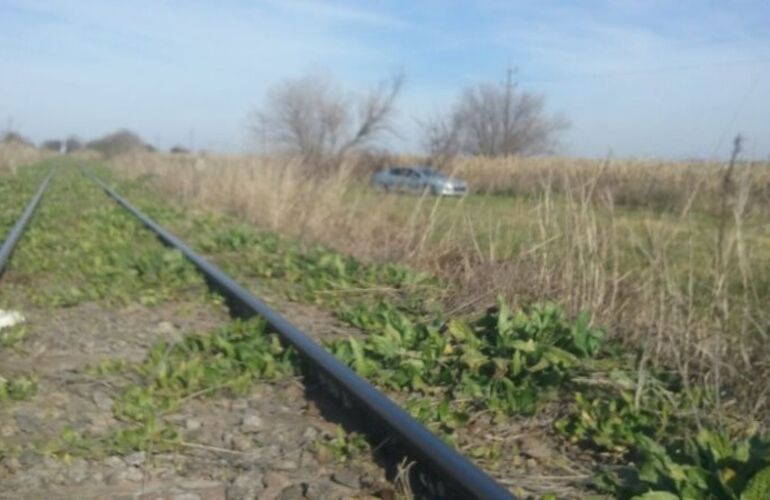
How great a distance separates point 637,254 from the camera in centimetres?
749

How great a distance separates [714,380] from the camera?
Result: 17.0 ft

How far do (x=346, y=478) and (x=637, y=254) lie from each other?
397cm

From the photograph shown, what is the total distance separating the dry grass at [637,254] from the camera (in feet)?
18.6

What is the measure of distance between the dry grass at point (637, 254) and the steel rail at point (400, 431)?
1.55m

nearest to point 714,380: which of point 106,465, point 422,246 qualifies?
point 106,465

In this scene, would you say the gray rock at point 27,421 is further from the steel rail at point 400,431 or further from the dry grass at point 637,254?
the dry grass at point 637,254

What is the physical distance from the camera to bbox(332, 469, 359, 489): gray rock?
13.7 feet

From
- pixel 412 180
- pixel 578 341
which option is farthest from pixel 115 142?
pixel 578 341

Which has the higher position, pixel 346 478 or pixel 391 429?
pixel 391 429

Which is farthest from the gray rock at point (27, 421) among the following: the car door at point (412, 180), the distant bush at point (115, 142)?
the distant bush at point (115, 142)

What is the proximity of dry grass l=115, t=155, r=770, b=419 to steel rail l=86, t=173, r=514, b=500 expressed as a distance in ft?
5.08

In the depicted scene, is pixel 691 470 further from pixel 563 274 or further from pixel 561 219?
pixel 561 219

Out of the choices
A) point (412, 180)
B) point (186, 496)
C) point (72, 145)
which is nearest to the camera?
point (186, 496)

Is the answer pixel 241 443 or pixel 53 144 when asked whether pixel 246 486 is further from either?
pixel 53 144
